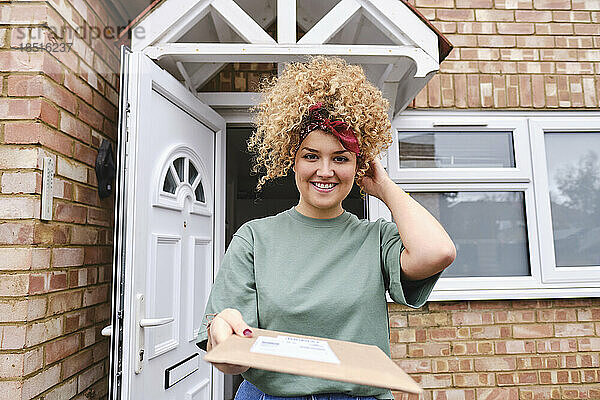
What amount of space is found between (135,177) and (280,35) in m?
0.90

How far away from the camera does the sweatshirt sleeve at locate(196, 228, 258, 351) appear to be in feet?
4.11

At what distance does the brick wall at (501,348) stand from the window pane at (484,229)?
0.22 m

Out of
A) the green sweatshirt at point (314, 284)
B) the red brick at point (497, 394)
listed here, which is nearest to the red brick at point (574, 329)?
the red brick at point (497, 394)

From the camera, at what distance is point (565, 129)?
3014 mm

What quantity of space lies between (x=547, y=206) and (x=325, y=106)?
2.20m

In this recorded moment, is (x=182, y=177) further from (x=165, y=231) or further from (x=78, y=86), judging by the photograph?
(x=78, y=86)

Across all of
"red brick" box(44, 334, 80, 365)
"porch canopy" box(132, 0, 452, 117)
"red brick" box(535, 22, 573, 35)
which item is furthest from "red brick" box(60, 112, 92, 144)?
"red brick" box(535, 22, 573, 35)

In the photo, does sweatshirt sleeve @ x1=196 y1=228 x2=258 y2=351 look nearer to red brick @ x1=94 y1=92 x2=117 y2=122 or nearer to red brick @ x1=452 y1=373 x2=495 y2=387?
red brick @ x1=94 y1=92 x2=117 y2=122

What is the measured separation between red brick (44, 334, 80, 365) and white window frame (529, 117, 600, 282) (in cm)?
265

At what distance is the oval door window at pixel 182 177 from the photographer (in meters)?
→ 2.15

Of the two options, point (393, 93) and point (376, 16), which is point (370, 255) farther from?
point (393, 93)

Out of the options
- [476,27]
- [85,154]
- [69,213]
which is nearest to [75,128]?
[85,154]

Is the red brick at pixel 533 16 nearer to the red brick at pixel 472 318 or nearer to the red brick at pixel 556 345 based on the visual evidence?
the red brick at pixel 472 318

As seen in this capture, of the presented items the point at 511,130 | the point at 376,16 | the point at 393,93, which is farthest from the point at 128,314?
the point at 511,130
